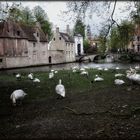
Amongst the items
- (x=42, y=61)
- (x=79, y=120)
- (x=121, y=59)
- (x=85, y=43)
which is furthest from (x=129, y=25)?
(x=85, y=43)

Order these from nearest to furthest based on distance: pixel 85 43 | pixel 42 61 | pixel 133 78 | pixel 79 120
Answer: pixel 79 120 → pixel 133 78 → pixel 42 61 → pixel 85 43

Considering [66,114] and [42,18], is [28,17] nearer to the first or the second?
[42,18]

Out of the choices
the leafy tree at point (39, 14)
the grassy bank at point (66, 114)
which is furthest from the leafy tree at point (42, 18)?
the grassy bank at point (66, 114)

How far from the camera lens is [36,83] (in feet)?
70.9

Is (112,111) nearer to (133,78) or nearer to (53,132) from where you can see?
(53,132)

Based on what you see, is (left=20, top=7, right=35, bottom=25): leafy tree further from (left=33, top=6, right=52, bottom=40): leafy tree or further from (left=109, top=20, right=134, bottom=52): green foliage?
(left=109, top=20, right=134, bottom=52): green foliage

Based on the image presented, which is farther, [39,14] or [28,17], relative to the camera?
[39,14]

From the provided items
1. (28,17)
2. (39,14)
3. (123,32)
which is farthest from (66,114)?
(39,14)

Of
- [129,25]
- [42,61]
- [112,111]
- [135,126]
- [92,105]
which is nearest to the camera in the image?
[135,126]

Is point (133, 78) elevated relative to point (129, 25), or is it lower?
lower

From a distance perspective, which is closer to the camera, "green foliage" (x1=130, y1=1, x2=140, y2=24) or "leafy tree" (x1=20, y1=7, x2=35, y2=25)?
"green foliage" (x1=130, y1=1, x2=140, y2=24)

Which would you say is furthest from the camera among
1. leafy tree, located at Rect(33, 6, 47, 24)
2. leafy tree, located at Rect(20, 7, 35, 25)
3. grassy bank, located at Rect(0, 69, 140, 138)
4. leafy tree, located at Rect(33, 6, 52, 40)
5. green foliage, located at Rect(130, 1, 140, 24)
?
leafy tree, located at Rect(33, 6, 47, 24)

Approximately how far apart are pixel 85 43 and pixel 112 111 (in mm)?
111632

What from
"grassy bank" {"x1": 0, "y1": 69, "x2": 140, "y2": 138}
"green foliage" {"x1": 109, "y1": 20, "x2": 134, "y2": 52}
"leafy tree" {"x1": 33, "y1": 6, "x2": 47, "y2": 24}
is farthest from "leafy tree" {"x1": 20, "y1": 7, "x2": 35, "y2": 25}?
"grassy bank" {"x1": 0, "y1": 69, "x2": 140, "y2": 138}
